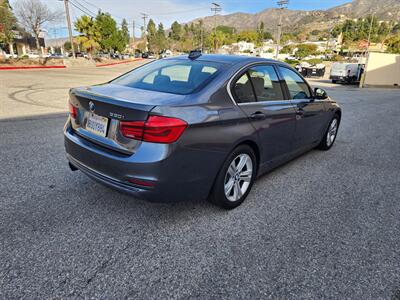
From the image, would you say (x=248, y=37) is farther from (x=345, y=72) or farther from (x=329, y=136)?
(x=329, y=136)

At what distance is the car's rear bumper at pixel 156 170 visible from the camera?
2336mm

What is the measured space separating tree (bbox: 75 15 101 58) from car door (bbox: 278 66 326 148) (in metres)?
56.2

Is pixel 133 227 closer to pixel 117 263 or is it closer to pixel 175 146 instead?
pixel 117 263

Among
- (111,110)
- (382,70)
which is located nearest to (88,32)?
(382,70)

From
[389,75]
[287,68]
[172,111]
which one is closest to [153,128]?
[172,111]

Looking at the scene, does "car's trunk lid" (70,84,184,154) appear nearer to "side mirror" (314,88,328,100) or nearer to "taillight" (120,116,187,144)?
"taillight" (120,116,187,144)

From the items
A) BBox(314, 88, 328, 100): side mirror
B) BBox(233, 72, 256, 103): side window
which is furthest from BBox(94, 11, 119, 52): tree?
BBox(233, 72, 256, 103): side window

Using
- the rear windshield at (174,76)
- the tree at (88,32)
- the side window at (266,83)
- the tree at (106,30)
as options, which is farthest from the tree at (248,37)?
the rear windshield at (174,76)

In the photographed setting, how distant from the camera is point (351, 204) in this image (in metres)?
3.43

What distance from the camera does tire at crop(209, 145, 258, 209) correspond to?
2859mm

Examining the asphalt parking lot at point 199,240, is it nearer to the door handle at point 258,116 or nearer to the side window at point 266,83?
the door handle at point 258,116

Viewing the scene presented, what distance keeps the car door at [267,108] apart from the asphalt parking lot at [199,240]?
0.59 metres

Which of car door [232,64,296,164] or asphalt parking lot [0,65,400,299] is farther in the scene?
car door [232,64,296,164]

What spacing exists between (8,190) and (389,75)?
31.8m
